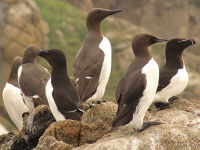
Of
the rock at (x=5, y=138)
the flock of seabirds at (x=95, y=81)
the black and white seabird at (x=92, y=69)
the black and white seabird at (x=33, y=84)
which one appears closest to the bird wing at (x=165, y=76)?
the flock of seabirds at (x=95, y=81)

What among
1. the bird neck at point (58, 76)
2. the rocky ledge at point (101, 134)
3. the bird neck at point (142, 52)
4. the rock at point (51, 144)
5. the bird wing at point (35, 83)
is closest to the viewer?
the rock at point (51, 144)

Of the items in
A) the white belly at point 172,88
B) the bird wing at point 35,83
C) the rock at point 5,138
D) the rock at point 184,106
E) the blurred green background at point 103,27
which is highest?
the bird wing at point 35,83

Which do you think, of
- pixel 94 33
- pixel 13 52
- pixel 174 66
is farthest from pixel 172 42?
pixel 13 52

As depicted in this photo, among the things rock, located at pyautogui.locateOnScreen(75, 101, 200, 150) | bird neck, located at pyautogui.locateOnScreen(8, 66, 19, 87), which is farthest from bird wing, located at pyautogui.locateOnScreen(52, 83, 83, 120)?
bird neck, located at pyautogui.locateOnScreen(8, 66, 19, 87)

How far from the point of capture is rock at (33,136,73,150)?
27.1 ft

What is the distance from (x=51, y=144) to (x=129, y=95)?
4.37ft

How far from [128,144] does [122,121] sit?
59 centimetres

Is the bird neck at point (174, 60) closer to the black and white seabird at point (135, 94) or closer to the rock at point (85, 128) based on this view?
the rock at point (85, 128)

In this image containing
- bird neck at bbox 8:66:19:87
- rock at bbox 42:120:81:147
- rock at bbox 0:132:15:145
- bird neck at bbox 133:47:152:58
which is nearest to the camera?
Result: rock at bbox 42:120:81:147

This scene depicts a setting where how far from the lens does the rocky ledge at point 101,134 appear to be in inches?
331

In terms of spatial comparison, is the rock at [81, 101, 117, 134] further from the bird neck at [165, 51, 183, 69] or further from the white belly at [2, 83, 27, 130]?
the white belly at [2, 83, 27, 130]

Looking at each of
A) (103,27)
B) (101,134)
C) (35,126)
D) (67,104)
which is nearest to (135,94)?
(101,134)

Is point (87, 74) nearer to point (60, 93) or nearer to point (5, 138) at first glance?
point (60, 93)

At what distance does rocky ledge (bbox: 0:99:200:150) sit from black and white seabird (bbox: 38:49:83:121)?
0.28m
